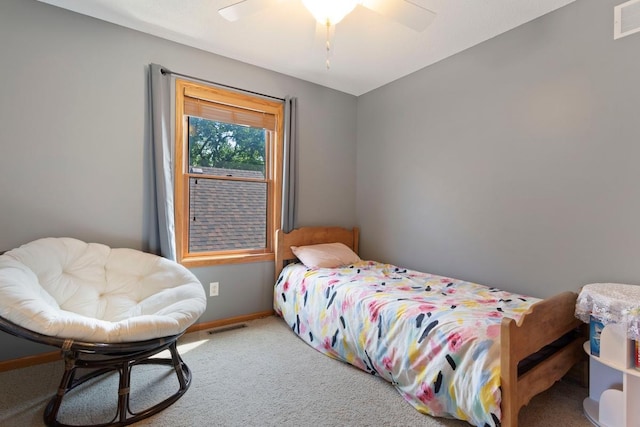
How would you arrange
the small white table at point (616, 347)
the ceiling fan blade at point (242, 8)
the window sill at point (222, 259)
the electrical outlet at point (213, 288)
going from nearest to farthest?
the small white table at point (616, 347) → the ceiling fan blade at point (242, 8) → the window sill at point (222, 259) → the electrical outlet at point (213, 288)

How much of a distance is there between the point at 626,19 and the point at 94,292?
3.59 meters

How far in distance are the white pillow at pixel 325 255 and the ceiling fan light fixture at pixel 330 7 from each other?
190 centimetres

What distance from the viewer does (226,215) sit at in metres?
2.97

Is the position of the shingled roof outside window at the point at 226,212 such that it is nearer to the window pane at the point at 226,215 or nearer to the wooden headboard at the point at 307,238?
the window pane at the point at 226,215

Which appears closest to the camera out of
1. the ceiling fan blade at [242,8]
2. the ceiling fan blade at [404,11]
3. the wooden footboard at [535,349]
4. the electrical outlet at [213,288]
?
the wooden footboard at [535,349]

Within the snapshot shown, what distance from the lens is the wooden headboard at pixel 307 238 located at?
3.09 meters

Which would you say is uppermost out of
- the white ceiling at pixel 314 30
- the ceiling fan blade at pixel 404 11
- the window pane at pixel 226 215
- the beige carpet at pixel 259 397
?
the white ceiling at pixel 314 30

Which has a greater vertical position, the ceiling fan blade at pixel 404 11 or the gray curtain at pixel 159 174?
the ceiling fan blade at pixel 404 11

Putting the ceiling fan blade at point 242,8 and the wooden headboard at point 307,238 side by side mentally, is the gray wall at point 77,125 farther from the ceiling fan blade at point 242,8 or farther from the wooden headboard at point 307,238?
the ceiling fan blade at point 242,8

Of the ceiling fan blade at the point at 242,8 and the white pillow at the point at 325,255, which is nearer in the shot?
the ceiling fan blade at the point at 242,8

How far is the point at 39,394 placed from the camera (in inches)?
70.7

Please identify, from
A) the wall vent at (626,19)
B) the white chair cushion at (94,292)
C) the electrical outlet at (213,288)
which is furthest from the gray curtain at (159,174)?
the wall vent at (626,19)

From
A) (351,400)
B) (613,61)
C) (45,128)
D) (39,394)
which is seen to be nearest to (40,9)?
(45,128)

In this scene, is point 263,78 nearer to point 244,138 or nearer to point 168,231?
point 244,138
